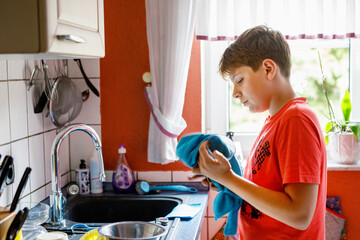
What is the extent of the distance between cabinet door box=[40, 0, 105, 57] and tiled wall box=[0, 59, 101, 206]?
43 cm

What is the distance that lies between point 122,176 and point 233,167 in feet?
2.50

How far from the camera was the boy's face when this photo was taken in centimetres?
136

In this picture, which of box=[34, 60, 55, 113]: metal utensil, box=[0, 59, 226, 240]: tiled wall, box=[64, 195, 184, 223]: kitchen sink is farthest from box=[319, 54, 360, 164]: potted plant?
box=[34, 60, 55, 113]: metal utensil

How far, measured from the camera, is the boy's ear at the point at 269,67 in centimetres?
133

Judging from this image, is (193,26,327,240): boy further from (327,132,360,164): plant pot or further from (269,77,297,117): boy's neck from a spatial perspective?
(327,132,360,164): plant pot

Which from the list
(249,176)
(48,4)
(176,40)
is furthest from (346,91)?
(48,4)

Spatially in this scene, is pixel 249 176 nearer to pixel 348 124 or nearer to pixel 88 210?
pixel 88 210

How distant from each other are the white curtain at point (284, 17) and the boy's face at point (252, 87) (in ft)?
2.58

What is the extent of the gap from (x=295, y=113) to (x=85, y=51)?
57 cm

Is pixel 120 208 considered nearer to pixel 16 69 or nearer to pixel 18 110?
pixel 18 110

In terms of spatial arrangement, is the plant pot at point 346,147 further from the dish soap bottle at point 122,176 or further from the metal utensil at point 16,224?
the metal utensil at point 16,224

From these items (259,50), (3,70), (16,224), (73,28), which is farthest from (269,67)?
(3,70)

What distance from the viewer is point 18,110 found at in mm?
1698

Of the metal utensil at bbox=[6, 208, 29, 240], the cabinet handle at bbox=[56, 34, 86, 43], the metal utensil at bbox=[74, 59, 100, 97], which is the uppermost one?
the cabinet handle at bbox=[56, 34, 86, 43]
